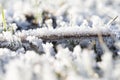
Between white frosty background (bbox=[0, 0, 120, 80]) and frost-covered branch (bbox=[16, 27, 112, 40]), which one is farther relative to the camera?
frost-covered branch (bbox=[16, 27, 112, 40])

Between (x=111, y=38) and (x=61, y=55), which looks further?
(x=111, y=38)

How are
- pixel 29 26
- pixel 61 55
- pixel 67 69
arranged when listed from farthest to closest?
pixel 29 26 → pixel 61 55 → pixel 67 69

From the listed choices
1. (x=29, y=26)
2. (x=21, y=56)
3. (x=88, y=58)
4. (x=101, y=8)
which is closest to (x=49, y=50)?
(x=21, y=56)

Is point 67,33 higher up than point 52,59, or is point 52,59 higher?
point 67,33

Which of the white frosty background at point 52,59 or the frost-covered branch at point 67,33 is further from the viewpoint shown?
the frost-covered branch at point 67,33

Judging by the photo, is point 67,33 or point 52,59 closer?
point 52,59

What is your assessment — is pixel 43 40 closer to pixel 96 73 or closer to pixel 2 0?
pixel 96 73

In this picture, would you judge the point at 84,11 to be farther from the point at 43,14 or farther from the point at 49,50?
the point at 49,50

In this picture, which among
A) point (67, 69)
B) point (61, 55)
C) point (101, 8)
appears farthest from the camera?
point (101, 8)

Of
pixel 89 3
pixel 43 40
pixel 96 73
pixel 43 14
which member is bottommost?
pixel 96 73

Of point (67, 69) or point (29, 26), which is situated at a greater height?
point (29, 26)
